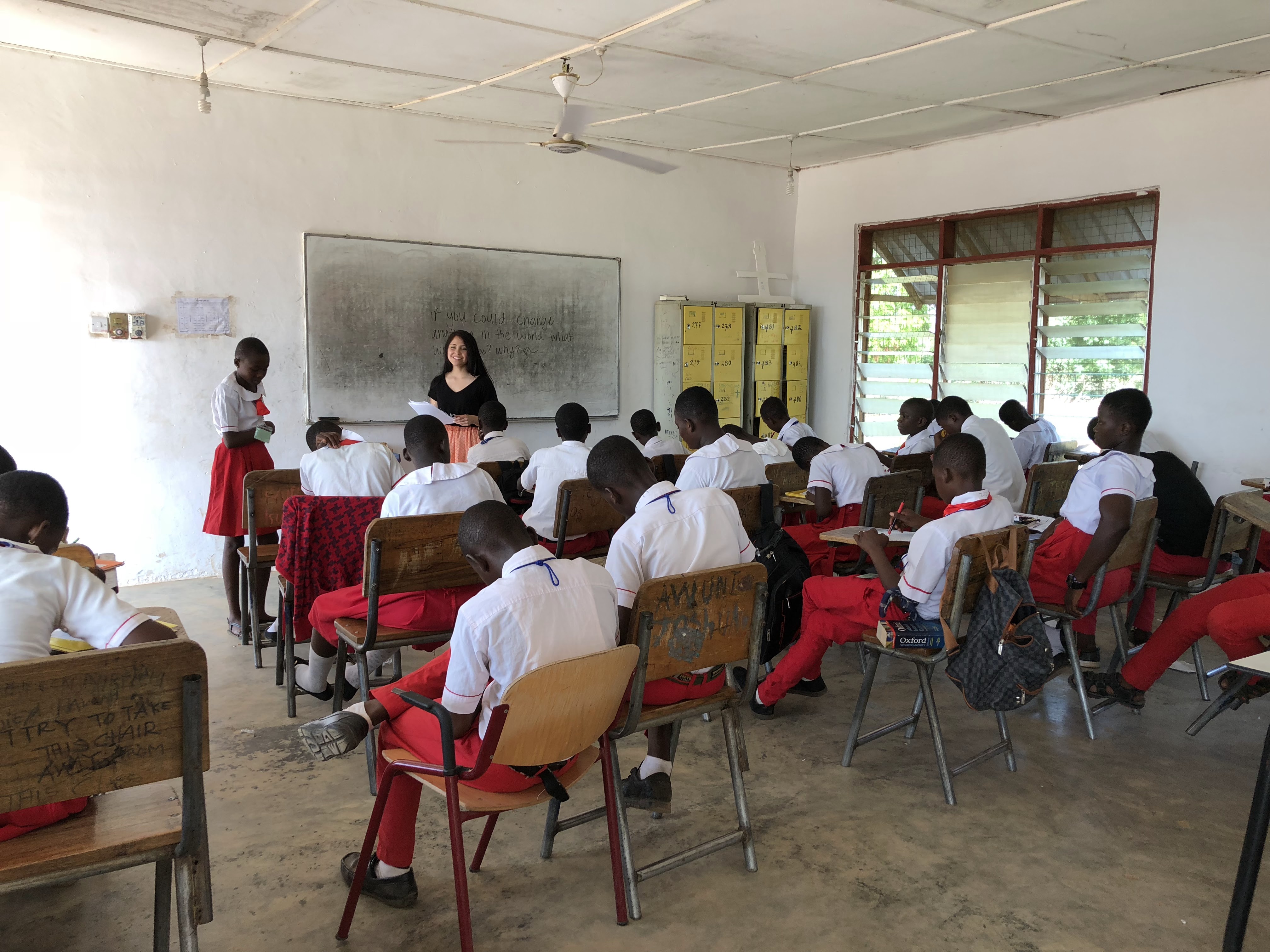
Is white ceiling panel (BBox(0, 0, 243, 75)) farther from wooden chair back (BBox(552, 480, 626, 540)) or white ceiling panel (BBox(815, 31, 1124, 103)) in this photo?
white ceiling panel (BBox(815, 31, 1124, 103))

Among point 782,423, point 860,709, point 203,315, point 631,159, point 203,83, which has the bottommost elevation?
point 860,709

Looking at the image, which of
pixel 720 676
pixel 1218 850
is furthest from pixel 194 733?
pixel 1218 850

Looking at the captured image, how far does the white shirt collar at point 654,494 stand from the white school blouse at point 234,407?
2615 mm

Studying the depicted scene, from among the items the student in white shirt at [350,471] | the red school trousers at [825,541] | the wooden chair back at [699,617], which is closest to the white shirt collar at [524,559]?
the wooden chair back at [699,617]

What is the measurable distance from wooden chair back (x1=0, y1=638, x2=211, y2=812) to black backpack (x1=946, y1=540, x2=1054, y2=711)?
6.83 ft

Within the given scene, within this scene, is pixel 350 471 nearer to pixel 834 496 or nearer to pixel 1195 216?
pixel 834 496

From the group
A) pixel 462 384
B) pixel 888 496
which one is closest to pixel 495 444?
pixel 462 384

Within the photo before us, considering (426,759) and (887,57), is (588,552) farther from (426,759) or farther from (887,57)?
(887,57)

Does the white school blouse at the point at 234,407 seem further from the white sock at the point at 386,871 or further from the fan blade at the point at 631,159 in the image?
the white sock at the point at 386,871

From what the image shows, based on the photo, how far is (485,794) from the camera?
1942 millimetres

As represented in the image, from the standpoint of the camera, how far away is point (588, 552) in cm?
423

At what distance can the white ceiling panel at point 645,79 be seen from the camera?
507 centimetres

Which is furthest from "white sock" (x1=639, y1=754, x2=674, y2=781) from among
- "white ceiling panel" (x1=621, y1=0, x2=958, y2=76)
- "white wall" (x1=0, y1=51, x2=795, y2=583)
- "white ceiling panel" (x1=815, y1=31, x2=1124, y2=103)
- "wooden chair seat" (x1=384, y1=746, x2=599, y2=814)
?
"white wall" (x1=0, y1=51, x2=795, y2=583)

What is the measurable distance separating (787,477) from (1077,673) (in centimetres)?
179
